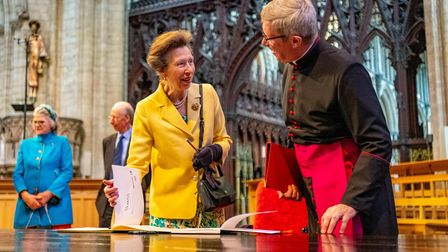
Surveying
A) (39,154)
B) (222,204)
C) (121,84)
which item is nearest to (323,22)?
(121,84)

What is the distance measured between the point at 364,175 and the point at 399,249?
81 centimetres

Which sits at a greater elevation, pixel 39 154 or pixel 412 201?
pixel 39 154

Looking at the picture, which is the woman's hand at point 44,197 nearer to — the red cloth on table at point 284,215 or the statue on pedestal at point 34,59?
the red cloth on table at point 284,215

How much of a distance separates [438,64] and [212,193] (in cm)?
642

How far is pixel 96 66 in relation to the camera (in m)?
11.5

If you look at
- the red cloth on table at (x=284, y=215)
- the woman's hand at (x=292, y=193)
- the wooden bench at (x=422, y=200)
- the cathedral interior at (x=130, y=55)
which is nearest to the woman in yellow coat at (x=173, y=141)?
the red cloth on table at (x=284, y=215)

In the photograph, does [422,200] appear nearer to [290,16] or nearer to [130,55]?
[290,16]

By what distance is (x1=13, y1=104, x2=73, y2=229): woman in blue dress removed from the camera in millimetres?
4973

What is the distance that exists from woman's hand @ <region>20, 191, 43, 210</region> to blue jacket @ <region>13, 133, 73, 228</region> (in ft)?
0.19

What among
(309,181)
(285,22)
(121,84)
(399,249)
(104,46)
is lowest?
(399,249)

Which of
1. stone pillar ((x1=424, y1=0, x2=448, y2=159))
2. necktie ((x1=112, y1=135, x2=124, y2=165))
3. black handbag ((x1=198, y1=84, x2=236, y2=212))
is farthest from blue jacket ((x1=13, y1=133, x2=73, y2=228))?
stone pillar ((x1=424, y1=0, x2=448, y2=159))

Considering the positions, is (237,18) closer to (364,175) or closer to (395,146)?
(395,146)

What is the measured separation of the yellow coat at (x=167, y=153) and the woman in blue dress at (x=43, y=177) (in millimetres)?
2372

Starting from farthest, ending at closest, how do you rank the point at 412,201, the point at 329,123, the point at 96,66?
the point at 96,66
the point at 412,201
the point at 329,123
